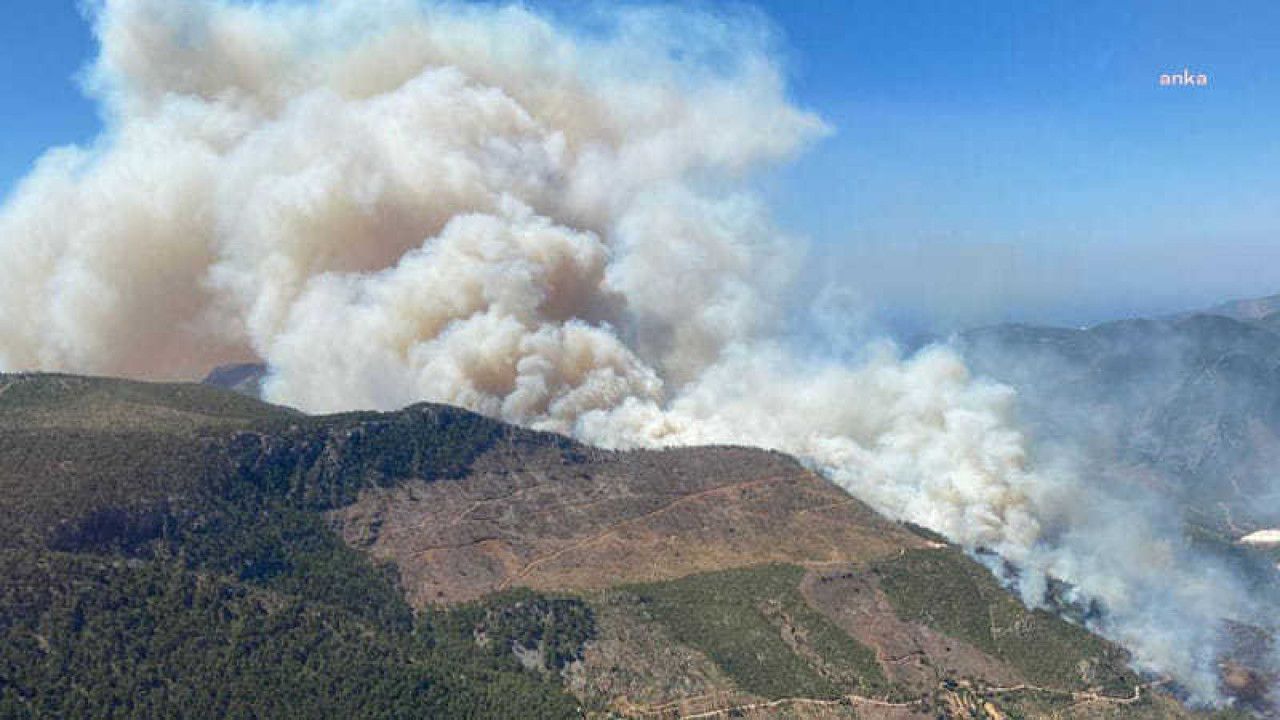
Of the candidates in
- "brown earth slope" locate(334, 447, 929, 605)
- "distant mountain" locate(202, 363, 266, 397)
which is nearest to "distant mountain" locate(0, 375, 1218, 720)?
"brown earth slope" locate(334, 447, 929, 605)

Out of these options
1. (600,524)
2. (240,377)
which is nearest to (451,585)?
(600,524)

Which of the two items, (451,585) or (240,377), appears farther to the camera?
(240,377)

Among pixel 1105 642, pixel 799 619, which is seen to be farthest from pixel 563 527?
pixel 1105 642

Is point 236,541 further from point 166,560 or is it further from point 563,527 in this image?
point 563,527

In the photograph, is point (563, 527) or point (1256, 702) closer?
point (1256, 702)

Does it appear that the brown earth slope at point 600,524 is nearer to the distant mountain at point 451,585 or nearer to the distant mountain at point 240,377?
the distant mountain at point 451,585

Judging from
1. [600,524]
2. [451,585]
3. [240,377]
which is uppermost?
[240,377]

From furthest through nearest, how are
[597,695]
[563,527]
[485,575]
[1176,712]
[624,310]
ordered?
[624,310] < [563,527] < [485,575] < [1176,712] < [597,695]

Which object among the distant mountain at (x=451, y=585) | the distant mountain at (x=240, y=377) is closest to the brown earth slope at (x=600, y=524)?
the distant mountain at (x=451, y=585)

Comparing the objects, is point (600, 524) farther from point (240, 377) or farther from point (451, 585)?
point (240, 377)
